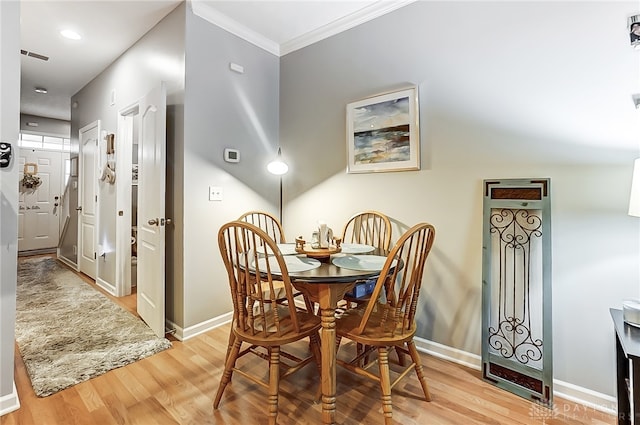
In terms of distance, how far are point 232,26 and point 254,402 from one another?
117 inches

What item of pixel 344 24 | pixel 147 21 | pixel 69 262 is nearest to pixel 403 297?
pixel 344 24

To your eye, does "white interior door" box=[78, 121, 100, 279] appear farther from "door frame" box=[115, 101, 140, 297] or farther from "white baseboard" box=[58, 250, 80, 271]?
"door frame" box=[115, 101, 140, 297]

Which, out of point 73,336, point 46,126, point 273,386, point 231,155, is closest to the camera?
point 273,386

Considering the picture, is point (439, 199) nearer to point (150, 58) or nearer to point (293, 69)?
point (293, 69)

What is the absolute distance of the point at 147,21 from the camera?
2.76m

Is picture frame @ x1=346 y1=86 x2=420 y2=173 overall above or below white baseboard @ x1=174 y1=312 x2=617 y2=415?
above

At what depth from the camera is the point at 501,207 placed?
6.18ft

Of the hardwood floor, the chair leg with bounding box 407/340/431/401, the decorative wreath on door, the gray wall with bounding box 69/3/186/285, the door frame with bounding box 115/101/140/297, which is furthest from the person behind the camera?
the decorative wreath on door

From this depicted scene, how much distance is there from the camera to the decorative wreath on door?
18.5ft

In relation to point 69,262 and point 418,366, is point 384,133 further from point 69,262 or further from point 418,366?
point 69,262

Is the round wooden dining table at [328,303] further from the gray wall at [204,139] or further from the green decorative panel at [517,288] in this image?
the gray wall at [204,139]

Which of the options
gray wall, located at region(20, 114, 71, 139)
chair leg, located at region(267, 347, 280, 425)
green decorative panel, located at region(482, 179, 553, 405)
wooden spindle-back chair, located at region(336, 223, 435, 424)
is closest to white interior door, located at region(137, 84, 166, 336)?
chair leg, located at region(267, 347, 280, 425)

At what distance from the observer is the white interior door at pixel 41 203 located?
224 inches

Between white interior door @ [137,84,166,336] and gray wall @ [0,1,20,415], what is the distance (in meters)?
0.87
